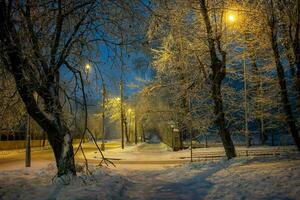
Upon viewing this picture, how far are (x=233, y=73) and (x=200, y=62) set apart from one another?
174 inches

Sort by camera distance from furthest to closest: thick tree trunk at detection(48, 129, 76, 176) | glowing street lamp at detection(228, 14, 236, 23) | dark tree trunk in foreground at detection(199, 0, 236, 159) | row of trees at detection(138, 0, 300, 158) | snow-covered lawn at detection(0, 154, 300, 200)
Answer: glowing street lamp at detection(228, 14, 236, 23)
dark tree trunk in foreground at detection(199, 0, 236, 159)
row of trees at detection(138, 0, 300, 158)
thick tree trunk at detection(48, 129, 76, 176)
snow-covered lawn at detection(0, 154, 300, 200)

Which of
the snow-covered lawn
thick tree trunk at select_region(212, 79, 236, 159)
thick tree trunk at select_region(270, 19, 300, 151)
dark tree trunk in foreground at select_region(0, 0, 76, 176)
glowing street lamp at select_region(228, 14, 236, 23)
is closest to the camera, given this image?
dark tree trunk in foreground at select_region(0, 0, 76, 176)

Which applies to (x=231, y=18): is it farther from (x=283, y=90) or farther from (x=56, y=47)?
(x=56, y=47)

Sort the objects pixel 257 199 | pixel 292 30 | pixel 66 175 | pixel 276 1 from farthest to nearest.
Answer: pixel 292 30
pixel 276 1
pixel 66 175
pixel 257 199

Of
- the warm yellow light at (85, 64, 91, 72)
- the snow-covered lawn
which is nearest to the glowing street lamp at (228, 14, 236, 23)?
the snow-covered lawn

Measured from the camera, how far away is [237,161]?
1811 centimetres

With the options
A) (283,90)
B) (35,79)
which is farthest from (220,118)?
(35,79)

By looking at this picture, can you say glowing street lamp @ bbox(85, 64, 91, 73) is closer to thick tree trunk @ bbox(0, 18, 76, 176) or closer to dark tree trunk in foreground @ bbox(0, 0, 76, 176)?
dark tree trunk in foreground @ bbox(0, 0, 76, 176)

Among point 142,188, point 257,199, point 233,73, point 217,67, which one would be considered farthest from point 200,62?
point 257,199

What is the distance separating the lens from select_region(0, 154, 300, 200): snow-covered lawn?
11.3m

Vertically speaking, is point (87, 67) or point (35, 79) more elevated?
Answer: point (87, 67)

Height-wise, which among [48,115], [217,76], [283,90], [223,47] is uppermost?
[223,47]

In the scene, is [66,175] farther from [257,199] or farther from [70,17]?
[257,199]

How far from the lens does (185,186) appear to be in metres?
15.3
